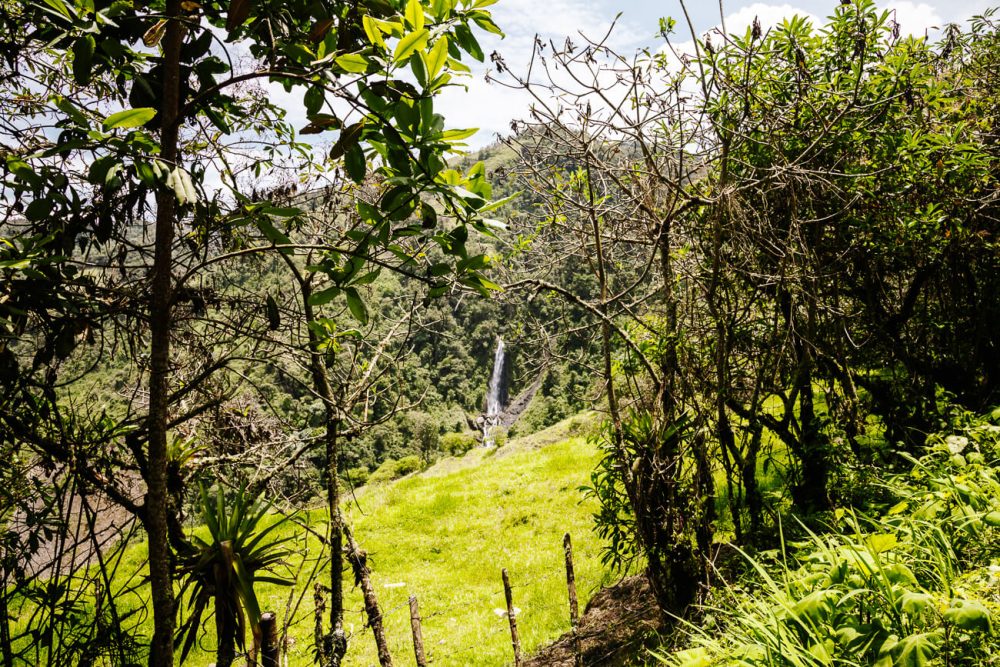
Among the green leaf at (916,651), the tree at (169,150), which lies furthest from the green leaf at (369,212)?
the green leaf at (916,651)

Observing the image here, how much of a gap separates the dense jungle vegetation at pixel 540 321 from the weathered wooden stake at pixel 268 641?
15mm

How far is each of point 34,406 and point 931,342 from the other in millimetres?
6767

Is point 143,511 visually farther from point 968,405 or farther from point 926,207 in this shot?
point 968,405

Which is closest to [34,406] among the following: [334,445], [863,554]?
[334,445]

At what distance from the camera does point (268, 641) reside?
307 centimetres

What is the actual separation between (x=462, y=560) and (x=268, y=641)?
8103 millimetres

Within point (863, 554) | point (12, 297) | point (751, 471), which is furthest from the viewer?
point (751, 471)

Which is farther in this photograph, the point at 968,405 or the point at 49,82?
the point at 968,405

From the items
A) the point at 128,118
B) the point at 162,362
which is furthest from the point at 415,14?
the point at 162,362

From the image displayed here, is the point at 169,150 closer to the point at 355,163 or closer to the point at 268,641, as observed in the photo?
the point at 355,163

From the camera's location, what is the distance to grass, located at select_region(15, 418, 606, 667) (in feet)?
23.5

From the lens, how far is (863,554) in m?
2.37

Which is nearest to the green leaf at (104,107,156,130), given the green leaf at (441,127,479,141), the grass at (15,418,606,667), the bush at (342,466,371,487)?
the green leaf at (441,127,479,141)

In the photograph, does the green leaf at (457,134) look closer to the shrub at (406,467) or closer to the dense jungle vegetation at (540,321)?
the dense jungle vegetation at (540,321)
